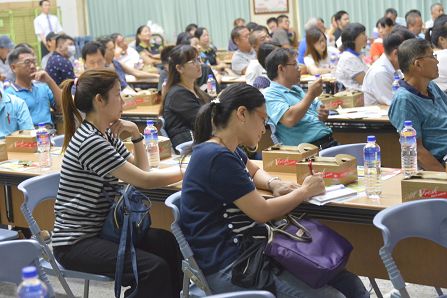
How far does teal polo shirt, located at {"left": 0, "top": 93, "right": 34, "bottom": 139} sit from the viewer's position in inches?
207

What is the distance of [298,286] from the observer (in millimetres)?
2727

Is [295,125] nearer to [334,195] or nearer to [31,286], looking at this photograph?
[334,195]

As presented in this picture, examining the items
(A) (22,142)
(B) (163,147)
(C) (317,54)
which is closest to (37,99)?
(A) (22,142)

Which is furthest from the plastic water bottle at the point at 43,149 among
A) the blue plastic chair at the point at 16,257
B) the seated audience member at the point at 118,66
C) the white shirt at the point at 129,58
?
the white shirt at the point at 129,58

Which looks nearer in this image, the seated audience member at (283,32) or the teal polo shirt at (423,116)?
the teal polo shirt at (423,116)

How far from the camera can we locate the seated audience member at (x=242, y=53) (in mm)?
9742

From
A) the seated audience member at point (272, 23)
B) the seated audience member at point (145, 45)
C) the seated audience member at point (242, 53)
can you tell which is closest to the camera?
the seated audience member at point (242, 53)

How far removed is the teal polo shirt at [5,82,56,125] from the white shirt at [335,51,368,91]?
8.81 feet

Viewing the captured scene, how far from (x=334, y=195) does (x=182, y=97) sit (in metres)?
2.24

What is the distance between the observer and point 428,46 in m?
4.22

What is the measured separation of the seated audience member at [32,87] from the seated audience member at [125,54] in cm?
443

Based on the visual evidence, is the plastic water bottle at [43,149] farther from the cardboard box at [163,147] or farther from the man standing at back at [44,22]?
the man standing at back at [44,22]

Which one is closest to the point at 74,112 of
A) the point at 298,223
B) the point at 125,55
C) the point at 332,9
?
the point at 298,223

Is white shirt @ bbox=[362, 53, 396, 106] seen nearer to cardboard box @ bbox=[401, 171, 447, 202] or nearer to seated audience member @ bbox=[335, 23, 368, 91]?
seated audience member @ bbox=[335, 23, 368, 91]
